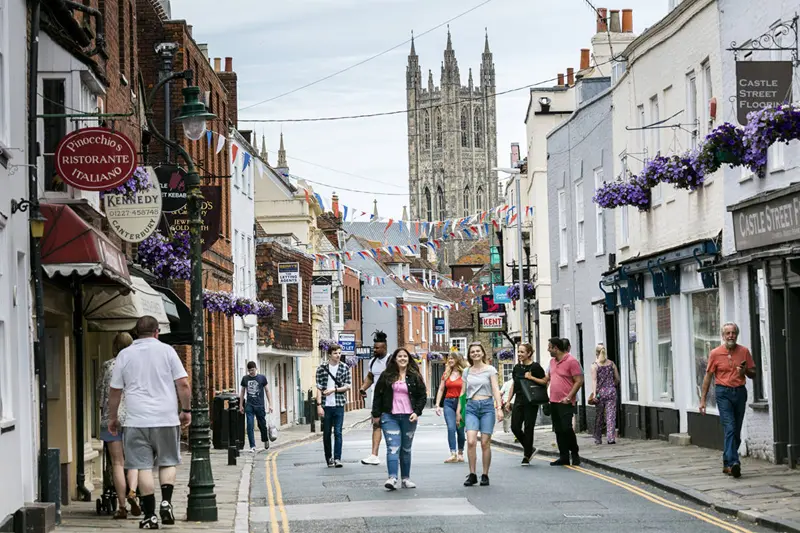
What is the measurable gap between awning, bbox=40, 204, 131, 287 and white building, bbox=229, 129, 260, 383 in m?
27.9

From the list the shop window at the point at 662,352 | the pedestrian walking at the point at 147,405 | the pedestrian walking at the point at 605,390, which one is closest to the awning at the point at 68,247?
the pedestrian walking at the point at 147,405

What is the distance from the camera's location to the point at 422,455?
26.2 m

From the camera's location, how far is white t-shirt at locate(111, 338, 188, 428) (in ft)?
43.8

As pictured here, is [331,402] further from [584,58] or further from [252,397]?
[584,58]

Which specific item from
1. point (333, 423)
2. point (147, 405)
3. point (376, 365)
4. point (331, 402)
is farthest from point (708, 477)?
point (147, 405)

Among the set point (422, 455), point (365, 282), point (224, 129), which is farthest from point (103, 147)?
point (365, 282)

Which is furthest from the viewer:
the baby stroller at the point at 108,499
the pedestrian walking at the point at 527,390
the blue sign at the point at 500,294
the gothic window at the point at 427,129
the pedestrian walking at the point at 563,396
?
the gothic window at the point at 427,129

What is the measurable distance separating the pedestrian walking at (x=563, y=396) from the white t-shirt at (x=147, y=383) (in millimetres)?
9359

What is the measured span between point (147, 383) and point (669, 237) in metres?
15.0

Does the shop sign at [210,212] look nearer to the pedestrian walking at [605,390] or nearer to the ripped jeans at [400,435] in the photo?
the pedestrian walking at [605,390]

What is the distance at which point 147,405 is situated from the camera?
1335 cm

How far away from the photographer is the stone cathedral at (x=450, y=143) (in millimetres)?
189000

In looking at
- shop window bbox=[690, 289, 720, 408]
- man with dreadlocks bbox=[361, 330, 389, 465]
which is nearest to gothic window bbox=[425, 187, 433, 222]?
shop window bbox=[690, 289, 720, 408]

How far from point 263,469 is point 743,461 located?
25.7 ft
